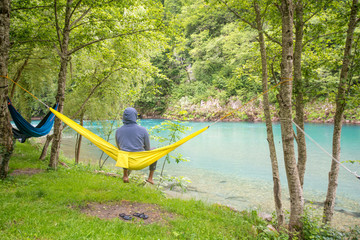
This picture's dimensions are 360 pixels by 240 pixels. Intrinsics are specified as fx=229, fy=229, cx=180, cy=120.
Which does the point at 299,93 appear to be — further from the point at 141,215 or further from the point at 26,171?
the point at 26,171

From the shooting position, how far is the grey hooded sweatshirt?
3092mm

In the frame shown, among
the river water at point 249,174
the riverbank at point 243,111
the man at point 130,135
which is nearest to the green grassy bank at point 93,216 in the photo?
the man at point 130,135

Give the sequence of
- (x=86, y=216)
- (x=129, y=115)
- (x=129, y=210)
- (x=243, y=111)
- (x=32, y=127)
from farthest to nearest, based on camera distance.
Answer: (x=243, y=111) → (x=32, y=127) → (x=129, y=115) → (x=129, y=210) → (x=86, y=216)

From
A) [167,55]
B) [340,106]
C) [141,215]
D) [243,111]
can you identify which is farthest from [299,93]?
[243,111]

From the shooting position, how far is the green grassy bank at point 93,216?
208 cm

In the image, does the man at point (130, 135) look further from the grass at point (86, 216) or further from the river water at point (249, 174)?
the river water at point (249, 174)

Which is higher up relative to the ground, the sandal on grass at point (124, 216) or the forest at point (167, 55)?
the forest at point (167, 55)

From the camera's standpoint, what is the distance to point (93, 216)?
2.55 m

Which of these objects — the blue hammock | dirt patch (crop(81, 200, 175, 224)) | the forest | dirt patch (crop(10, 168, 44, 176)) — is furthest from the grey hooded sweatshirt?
dirt patch (crop(10, 168, 44, 176))

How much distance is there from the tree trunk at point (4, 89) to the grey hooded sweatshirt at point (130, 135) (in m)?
1.63

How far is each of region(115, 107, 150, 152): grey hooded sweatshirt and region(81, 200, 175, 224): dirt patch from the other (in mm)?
745

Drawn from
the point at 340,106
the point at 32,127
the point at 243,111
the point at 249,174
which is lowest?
the point at 249,174

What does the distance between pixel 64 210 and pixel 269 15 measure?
408 cm

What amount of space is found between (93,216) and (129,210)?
1.60 feet
